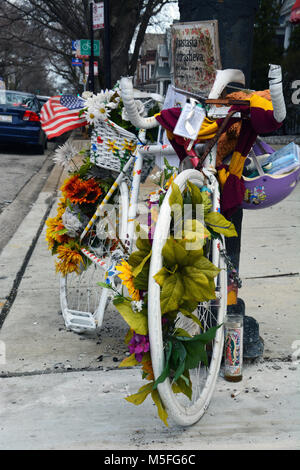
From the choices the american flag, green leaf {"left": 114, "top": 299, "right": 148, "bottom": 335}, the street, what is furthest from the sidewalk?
the street

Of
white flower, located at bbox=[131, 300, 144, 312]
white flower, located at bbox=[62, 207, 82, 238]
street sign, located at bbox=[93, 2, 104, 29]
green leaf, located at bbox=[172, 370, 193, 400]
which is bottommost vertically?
green leaf, located at bbox=[172, 370, 193, 400]

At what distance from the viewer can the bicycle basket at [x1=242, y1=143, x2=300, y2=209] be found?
10.0 ft

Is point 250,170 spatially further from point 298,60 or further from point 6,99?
point 298,60

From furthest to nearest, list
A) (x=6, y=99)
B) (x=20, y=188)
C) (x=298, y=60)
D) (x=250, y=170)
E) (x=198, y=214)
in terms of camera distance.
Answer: (x=298, y=60)
(x=6, y=99)
(x=20, y=188)
(x=250, y=170)
(x=198, y=214)

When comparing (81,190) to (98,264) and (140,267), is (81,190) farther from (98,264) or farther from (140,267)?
(140,267)

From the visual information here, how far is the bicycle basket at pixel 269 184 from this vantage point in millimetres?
3053

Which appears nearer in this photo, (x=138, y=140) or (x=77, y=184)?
(x=138, y=140)

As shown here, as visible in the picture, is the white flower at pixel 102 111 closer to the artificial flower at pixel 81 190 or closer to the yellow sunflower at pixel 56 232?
the artificial flower at pixel 81 190

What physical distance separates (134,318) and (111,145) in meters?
1.51

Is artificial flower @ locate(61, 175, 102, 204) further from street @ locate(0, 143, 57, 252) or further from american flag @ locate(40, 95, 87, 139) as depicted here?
street @ locate(0, 143, 57, 252)

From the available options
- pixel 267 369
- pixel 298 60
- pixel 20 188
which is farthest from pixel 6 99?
pixel 267 369

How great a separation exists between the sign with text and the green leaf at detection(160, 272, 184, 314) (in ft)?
3.90
